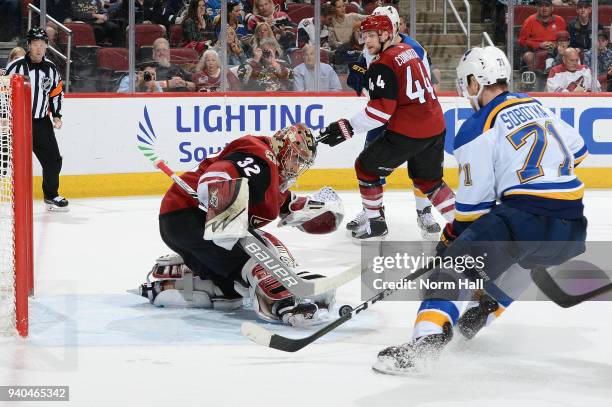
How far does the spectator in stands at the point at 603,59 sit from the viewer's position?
841 centimetres

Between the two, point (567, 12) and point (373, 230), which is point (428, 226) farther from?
Answer: point (567, 12)

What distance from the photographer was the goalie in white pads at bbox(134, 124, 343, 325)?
382 centimetres

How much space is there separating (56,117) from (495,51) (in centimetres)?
420

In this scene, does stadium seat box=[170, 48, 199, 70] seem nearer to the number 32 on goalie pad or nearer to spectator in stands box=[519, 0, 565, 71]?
spectator in stands box=[519, 0, 565, 71]

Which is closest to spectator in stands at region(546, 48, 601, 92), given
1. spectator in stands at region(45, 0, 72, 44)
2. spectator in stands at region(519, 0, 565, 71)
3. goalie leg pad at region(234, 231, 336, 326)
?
spectator in stands at region(519, 0, 565, 71)

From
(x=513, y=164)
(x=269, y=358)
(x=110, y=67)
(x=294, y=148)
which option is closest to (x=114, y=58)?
(x=110, y=67)

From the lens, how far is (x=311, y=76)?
324 inches

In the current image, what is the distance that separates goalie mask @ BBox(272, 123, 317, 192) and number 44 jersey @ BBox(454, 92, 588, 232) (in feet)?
2.59

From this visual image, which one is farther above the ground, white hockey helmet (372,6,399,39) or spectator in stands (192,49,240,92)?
white hockey helmet (372,6,399,39)

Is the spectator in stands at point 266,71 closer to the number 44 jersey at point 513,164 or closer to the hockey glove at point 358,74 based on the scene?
the hockey glove at point 358,74

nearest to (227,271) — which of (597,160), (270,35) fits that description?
(270,35)

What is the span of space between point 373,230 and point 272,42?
2472 millimetres

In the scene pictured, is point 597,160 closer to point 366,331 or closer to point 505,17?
point 505,17

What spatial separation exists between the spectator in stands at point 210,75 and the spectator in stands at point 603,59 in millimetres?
2709
